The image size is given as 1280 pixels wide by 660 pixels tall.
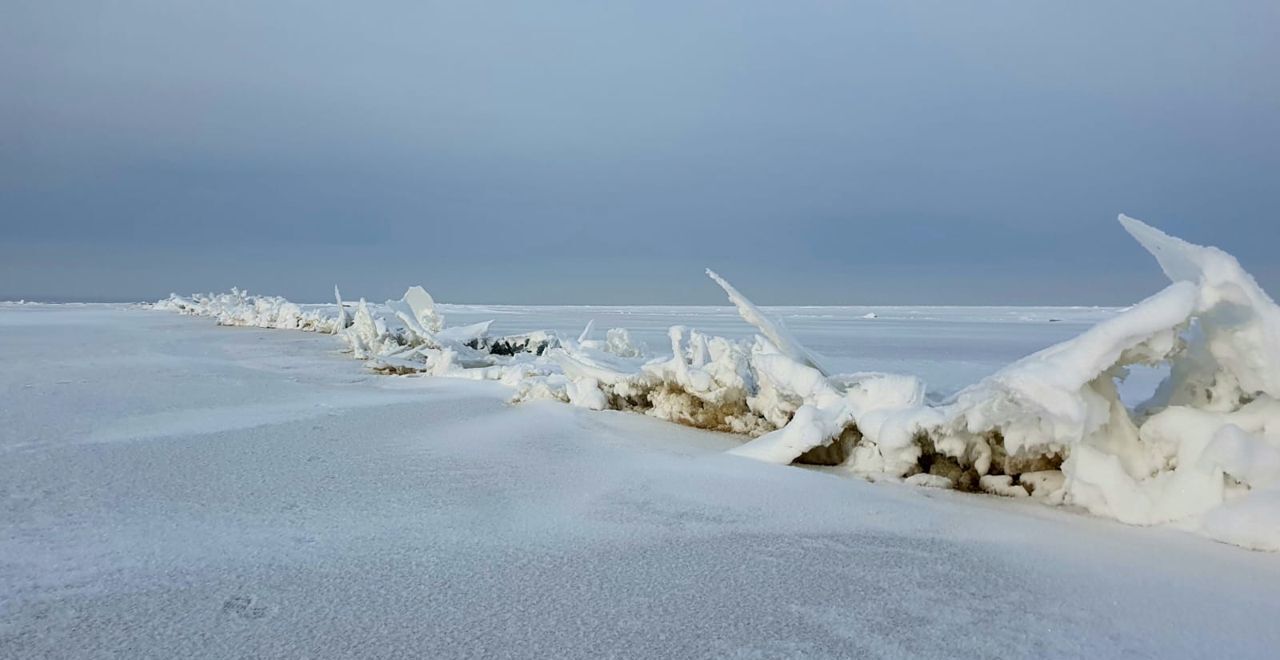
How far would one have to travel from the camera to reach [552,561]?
1.59 meters

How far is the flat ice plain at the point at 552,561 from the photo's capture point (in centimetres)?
122

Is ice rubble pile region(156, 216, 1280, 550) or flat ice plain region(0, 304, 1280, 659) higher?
ice rubble pile region(156, 216, 1280, 550)

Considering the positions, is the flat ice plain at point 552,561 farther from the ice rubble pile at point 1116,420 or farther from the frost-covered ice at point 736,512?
the ice rubble pile at point 1116,420

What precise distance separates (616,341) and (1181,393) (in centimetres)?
410

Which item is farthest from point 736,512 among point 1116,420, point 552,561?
point 1116,420

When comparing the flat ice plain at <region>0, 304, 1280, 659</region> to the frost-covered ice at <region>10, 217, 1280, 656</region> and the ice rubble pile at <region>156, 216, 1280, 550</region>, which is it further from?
the ice rubble pile at <region>156, 216, 1280, 550</region>

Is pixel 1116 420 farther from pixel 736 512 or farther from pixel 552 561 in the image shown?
pixel 552 561

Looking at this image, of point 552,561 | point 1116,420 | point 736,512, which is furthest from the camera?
point 1116,420

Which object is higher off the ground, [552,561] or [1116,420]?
[1116,420]

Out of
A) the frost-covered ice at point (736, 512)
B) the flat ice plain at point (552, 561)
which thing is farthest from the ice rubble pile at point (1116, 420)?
the flat ice plain at point (552, 561)

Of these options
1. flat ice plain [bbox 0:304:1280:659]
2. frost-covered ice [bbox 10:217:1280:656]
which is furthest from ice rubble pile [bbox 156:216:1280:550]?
flat ice plain [bbox 0:304:1280:659]

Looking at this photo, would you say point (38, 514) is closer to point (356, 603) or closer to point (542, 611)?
point (356, 603)

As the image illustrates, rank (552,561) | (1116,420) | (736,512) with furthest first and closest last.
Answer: (1116,420)
(736,512)
(552,561)

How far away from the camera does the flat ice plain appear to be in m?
1.22
